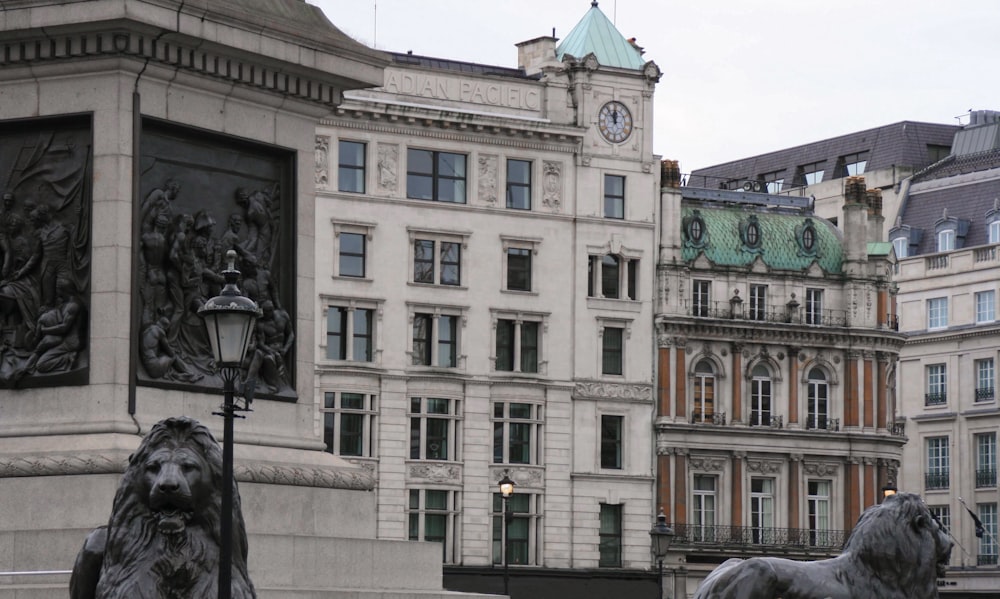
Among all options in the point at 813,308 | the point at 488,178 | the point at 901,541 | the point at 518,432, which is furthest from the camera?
the point at 813,308

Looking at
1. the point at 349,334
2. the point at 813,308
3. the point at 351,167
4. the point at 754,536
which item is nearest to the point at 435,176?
the point at 351,167

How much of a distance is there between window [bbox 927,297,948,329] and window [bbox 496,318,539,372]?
23.5 meters

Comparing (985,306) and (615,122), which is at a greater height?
(615,122)

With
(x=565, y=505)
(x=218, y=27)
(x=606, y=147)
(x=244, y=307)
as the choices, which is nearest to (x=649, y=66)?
(x=606, y=147)

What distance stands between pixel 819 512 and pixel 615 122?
15.4 metres

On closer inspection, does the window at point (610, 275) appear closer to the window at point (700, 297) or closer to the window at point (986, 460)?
the window at point (700, 297)

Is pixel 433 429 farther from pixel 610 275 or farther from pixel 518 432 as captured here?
pixel 610 275

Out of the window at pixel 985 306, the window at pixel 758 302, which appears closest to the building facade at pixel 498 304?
the window at pixel 758 302

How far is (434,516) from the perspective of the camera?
72750mm

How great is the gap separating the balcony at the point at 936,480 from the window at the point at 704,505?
1581cm

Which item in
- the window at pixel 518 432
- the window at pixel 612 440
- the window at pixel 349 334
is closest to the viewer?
the window at pixel 349 334

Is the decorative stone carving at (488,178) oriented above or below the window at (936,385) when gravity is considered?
above

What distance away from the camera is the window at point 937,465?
92.0 meters

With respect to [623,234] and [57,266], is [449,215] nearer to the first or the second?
[623,234]
